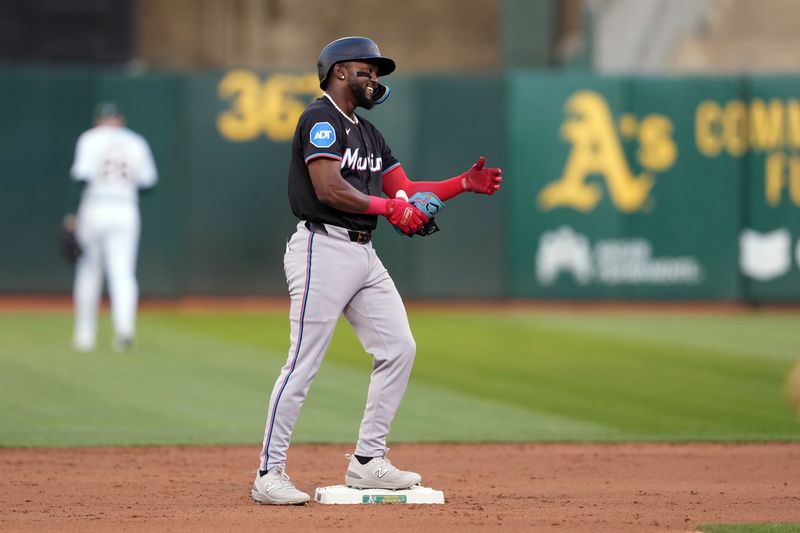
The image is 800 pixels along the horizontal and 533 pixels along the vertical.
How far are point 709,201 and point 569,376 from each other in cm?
638

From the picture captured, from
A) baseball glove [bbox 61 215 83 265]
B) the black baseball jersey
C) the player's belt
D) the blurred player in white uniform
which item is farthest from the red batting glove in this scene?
baseball glove [bbox 61 215 83 265]

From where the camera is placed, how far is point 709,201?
1680 cm

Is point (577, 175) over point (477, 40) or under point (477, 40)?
under

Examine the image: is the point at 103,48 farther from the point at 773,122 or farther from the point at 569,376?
the point at 569,376

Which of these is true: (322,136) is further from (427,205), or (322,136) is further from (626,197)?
(626,197)

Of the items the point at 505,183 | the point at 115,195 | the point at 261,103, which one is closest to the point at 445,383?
the point at 115,195

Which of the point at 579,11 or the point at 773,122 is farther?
the point at 579,11

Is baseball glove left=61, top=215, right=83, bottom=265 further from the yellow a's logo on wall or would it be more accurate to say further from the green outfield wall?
the yellow a's logo on wall

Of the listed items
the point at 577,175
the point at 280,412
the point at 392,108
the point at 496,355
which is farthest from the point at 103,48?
the point at 280,412

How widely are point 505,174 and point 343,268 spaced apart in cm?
1088

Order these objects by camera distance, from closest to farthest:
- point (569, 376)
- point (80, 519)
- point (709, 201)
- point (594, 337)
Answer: point (80, 519) → point (569, 376) → point (594, 337) → point (709, 201)

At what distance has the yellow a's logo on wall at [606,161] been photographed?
55.1 feet

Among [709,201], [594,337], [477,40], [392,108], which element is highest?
[477,40]

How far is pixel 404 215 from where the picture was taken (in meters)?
5.86
